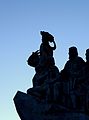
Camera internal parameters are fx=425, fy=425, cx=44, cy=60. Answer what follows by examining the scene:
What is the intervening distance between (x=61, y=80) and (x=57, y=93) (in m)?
0.67

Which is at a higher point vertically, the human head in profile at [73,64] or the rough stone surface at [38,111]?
the human head in profile at [73,64]

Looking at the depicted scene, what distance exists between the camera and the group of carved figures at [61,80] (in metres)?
19.1

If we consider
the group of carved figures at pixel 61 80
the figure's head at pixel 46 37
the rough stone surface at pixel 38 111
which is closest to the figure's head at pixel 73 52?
the group of carved figures at pixel 61 80

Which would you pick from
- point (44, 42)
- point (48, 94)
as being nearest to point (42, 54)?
point (44, 42)

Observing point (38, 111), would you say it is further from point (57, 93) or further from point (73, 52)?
point (73, 52)

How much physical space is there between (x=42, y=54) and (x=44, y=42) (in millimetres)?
625

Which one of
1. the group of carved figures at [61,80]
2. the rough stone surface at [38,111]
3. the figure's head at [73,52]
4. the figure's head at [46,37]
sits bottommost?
the rough stone surface at [38,111]

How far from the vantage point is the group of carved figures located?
19.1 meters

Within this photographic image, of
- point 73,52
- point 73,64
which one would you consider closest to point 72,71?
point 73,64

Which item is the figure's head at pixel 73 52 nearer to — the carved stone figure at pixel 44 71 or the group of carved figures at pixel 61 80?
the group of carved figures at pixel 61 80

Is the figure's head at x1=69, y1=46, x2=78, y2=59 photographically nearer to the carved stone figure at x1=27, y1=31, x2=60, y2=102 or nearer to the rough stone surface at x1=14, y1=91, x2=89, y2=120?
the carved stone figure at x1=27, y1=31, x2=60, y2=102

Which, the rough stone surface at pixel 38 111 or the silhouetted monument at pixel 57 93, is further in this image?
the silhouetted monument at pixel 57 93

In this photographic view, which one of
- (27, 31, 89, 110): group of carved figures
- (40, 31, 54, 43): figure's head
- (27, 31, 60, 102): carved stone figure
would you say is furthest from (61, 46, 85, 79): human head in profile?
(40, 31, 54, 43): figure's head

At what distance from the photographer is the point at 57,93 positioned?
767 inches
